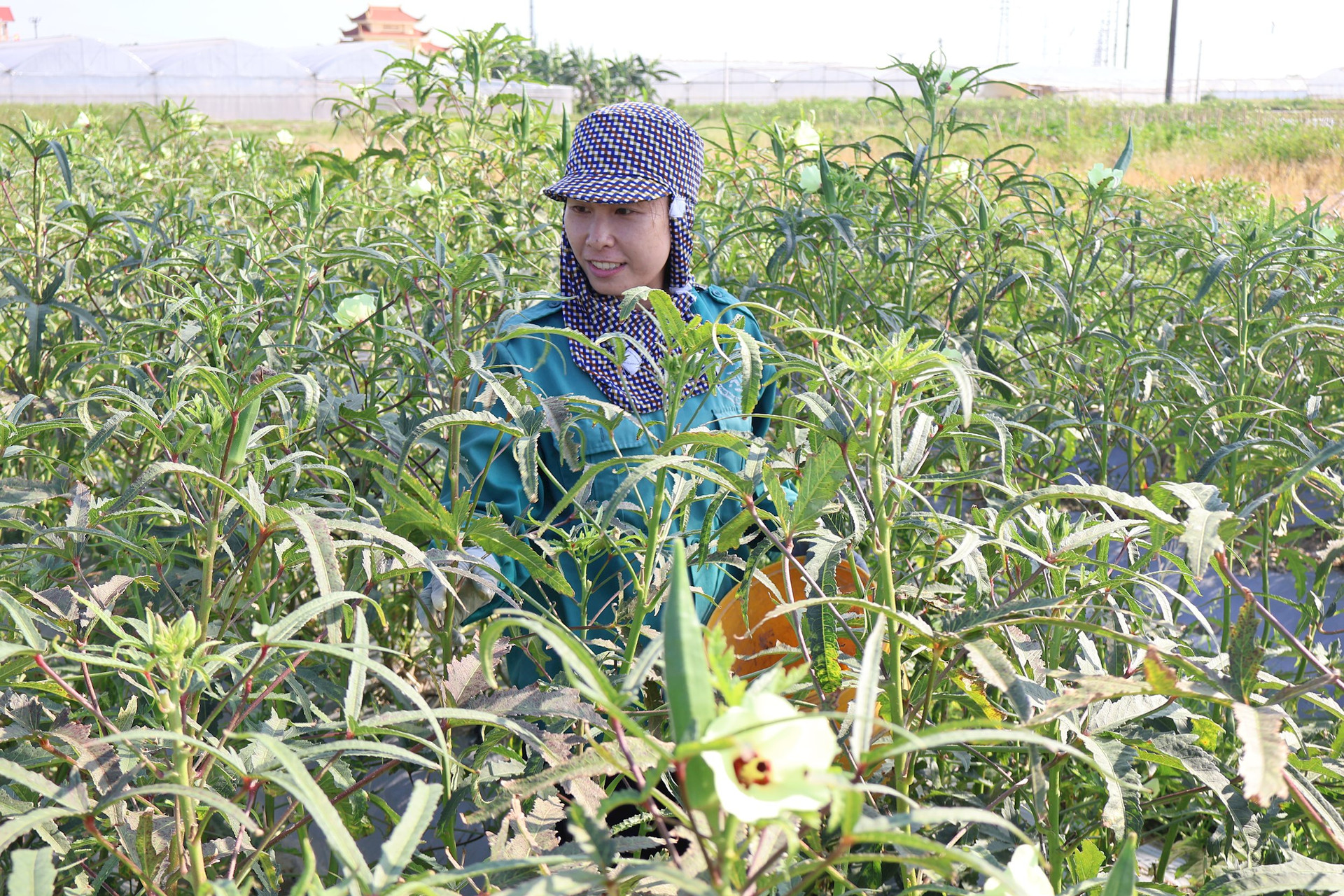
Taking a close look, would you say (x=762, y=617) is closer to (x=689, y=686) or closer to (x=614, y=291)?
(x=689, y=686)

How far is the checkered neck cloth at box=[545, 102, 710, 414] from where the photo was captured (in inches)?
61.5

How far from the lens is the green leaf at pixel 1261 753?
0.48 m

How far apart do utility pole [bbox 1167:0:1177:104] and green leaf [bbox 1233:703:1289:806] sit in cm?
1898

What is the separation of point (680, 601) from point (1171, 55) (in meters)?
21.2

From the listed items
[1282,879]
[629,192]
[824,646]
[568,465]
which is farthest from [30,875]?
[629,192]

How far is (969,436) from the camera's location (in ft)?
2.60

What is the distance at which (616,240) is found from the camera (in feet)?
5.35

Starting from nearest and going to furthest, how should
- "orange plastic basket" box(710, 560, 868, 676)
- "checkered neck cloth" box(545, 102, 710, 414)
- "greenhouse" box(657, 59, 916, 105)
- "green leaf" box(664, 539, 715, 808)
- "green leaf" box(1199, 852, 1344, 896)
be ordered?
"green leaf" box(664, 539, 715, 808) < "green leaf" box(1199, 852, 1344, 896) < "orange plastic basket" box(710, 560, 868, 676) < "checkered neck cloth" box(545, 102, 710, 414) < "greenhouse" box(657, 59, 916, 105)


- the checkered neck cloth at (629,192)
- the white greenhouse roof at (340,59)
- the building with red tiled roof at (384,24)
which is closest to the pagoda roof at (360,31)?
the building with red tiled roof at (384,24)

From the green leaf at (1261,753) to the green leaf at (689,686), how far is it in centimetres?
27

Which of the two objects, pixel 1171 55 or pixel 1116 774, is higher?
pixel 1171 55

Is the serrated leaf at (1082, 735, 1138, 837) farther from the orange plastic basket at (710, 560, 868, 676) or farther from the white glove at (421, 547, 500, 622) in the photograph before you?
the white glove at (421, 547, 500, 622)

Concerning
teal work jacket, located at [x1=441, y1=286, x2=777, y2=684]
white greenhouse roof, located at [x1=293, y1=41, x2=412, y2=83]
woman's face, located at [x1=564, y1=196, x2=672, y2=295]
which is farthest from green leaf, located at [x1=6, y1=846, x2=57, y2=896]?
white greenhouse roof, located at [x1=293, y1=41, x2=412, y2=83]

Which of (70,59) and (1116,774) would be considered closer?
(1116,774)
